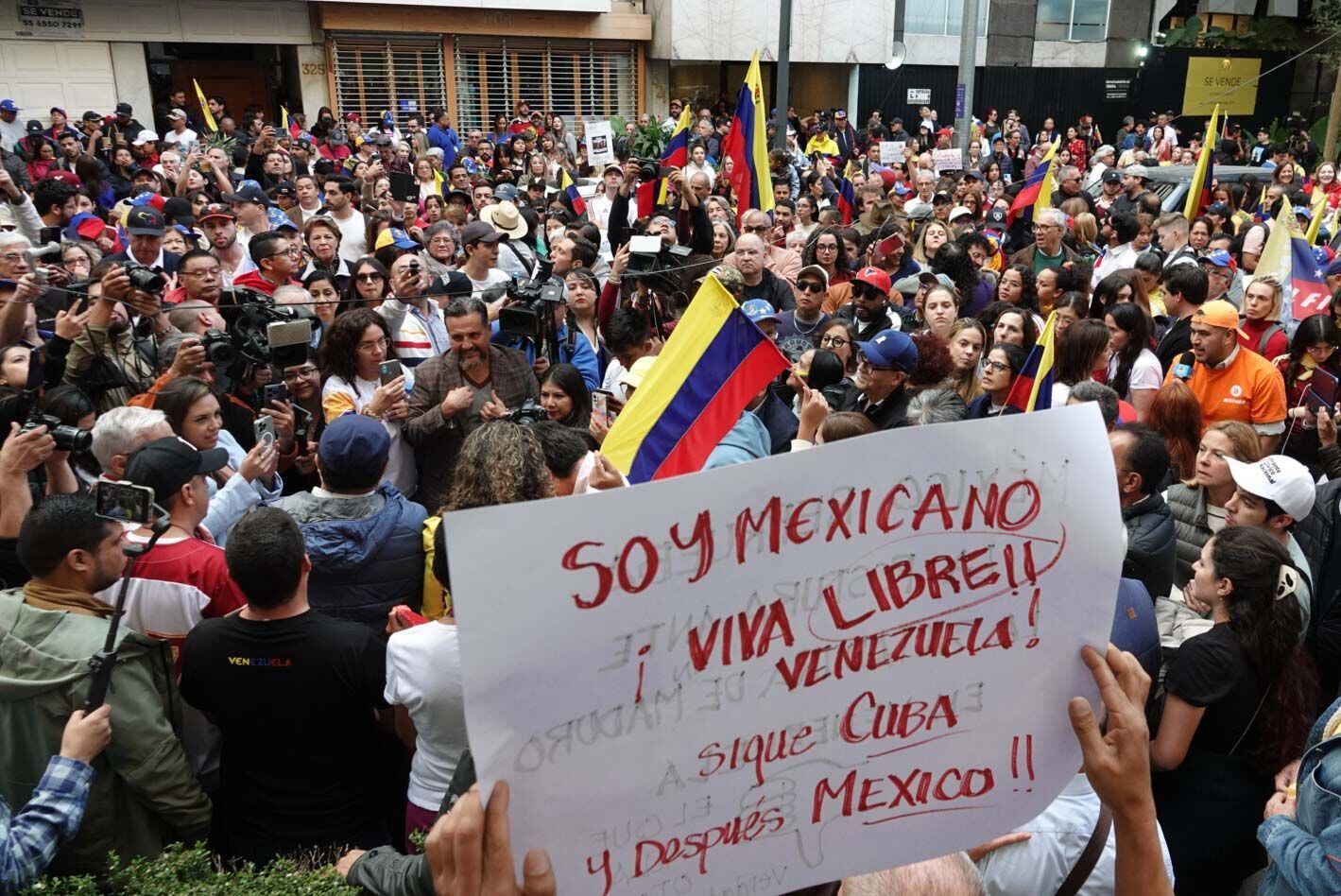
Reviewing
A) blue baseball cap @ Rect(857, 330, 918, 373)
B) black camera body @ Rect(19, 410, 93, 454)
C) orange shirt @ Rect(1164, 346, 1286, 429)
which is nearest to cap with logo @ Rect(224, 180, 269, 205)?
black camera body @ Rect(19, 410, 93, 454)

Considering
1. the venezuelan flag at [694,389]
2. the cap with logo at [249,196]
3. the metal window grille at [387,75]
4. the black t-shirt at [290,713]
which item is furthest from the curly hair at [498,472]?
the metal window grille at [387,75]

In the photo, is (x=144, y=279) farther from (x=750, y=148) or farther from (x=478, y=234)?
(x=750, y=148)

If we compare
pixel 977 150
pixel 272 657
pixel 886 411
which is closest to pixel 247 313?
pixel 272 657

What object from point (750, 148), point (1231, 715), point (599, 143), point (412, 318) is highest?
point (750, 148)

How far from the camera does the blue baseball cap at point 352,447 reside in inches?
142

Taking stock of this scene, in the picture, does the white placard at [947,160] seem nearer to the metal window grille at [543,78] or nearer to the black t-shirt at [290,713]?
the metal window grille at [543,78]

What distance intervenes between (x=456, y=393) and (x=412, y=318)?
137 cm

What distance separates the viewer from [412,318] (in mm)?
6301

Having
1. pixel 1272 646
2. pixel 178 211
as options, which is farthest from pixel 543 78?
pixel 1272 646

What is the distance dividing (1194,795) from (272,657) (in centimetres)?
260

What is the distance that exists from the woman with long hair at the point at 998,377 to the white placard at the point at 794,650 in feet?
Answer: 12.2

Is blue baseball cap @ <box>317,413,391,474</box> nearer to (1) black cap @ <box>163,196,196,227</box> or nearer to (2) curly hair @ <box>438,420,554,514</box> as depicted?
(2) curly hair @ <box>438,420,554,514</box>

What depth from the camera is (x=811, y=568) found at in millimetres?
1769

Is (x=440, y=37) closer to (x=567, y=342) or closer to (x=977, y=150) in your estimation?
(x=977, y=150)
